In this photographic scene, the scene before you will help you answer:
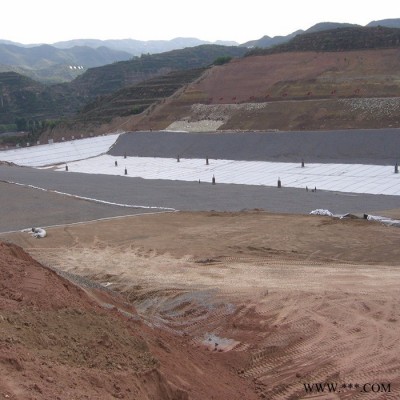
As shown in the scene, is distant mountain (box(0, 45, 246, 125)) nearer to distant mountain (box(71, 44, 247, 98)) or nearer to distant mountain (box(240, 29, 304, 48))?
distant mountain (box(71, 44, 247, 98))

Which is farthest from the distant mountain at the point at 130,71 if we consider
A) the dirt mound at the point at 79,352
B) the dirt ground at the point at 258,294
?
the dirt mound at the point at 79,352

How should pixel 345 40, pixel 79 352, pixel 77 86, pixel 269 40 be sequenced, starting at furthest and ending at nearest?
pixel 269 40 < pixel 77 86 < pixel 345 40 < pixel 79 352

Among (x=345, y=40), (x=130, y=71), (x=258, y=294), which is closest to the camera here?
(x=258, y=294)

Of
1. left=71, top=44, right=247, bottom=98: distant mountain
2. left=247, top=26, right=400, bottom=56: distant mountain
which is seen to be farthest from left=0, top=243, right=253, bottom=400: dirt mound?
left=71, top=44, right=247, bottom=98: distant mountain

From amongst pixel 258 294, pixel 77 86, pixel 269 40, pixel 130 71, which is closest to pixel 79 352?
pixel 258 294

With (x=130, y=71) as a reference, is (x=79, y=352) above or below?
below

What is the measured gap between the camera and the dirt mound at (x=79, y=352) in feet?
18.1

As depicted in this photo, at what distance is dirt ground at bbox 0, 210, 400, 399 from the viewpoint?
7.79 metres

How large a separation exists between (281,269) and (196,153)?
32.6 meters

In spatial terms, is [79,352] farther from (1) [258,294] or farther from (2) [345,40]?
(2) [345,40]

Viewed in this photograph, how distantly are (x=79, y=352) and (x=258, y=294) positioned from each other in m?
5.40

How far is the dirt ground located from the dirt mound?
0.27ft


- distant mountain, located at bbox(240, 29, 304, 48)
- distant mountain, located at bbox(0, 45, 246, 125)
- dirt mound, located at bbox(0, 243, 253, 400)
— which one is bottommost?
dirt mound, located at bbox(0, 243, 253, 400)

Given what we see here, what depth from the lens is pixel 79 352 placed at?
20.9 ft
